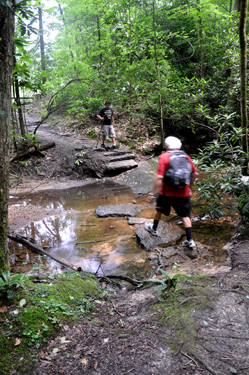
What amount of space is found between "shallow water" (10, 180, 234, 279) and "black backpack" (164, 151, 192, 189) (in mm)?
1436

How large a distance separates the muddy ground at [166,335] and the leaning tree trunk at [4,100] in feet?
3.50

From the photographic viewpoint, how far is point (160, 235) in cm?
502

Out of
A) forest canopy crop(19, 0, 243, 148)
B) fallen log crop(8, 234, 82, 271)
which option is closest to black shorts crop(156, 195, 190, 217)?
fallen log crop(8, 234, 82, 271)

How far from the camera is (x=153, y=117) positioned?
42.1 ft

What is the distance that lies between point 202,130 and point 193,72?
3.93 metres

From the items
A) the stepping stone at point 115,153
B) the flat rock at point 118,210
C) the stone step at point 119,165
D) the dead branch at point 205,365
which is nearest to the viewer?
the dead branch at point 205,365

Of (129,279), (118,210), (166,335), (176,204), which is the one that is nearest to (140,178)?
(118,210)

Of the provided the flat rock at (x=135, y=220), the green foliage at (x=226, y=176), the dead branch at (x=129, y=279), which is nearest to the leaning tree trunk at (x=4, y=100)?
the dead branch at (x=129, y=279)

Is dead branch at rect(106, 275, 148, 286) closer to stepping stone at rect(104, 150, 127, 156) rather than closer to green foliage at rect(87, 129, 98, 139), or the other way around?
stepping stone at rect(104, 150, 127, 156)

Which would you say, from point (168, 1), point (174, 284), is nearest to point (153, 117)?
point (168, 1)

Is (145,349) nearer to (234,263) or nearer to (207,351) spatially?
(207,351)

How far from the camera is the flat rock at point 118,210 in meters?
6.30

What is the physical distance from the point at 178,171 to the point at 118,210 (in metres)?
2.97

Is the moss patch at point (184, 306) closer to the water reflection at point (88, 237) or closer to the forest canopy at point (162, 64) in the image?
the water reflection at point (88, 237)
